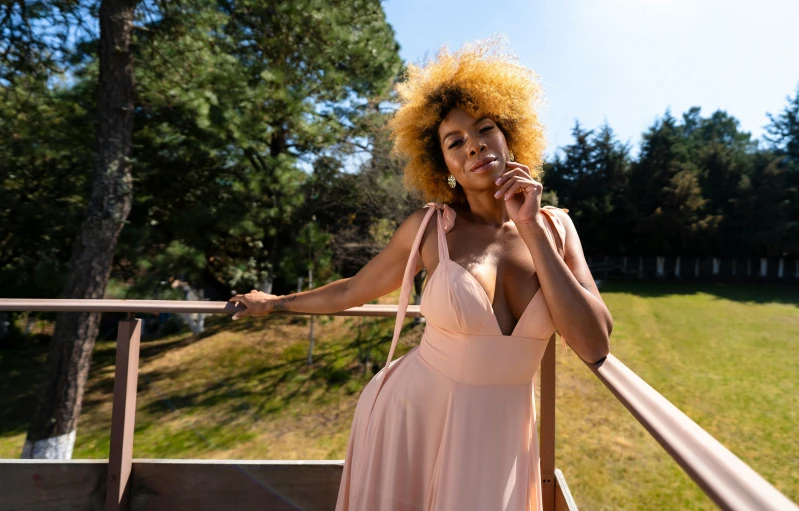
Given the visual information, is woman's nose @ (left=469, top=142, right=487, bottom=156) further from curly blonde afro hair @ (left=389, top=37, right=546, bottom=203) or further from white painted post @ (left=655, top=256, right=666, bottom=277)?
white painted post @ (left=655, top=256, right=666, bottom=277)

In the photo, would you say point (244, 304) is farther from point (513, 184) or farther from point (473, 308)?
point (513, 184)

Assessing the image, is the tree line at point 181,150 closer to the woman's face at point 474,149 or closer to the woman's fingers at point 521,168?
the woman's face at point 474,149

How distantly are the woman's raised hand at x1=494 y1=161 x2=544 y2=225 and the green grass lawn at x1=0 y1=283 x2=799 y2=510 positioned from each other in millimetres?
5205

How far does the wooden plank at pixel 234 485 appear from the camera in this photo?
1.54m

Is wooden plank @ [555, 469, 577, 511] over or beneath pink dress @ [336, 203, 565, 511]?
beneath

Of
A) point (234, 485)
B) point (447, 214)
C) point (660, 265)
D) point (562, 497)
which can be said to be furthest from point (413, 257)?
point (660, 265)

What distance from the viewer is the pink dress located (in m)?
0.99

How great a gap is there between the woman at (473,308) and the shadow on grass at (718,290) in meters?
15.6

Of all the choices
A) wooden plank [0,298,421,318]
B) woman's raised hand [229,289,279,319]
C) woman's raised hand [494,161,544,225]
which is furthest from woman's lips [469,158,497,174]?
woman's raised hand [229,289,279,319]

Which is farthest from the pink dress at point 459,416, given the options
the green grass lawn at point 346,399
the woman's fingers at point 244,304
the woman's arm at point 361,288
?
the green grass lawn at point 346,399

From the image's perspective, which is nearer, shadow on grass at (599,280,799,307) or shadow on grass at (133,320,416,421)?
shadow on grass at (133,320,416,421)

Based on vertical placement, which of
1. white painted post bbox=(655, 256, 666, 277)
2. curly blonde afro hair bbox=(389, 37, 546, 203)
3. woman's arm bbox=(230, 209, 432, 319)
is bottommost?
woman's arm bbox=(230, 209, 432, 319)

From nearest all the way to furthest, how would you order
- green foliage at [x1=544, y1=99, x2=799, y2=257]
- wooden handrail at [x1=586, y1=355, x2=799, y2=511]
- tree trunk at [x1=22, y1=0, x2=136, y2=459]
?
A: 1. wooden handrail at [x1=586, y1=355, x2=799, y2=511]
2. tree trunk at [x1=22, y1=0, x2=136, y2=459]
3. green foliage at [x1=544, y1=99, x2=799, y2=257]

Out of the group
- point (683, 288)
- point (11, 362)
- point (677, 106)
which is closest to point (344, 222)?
point (11, 362)
